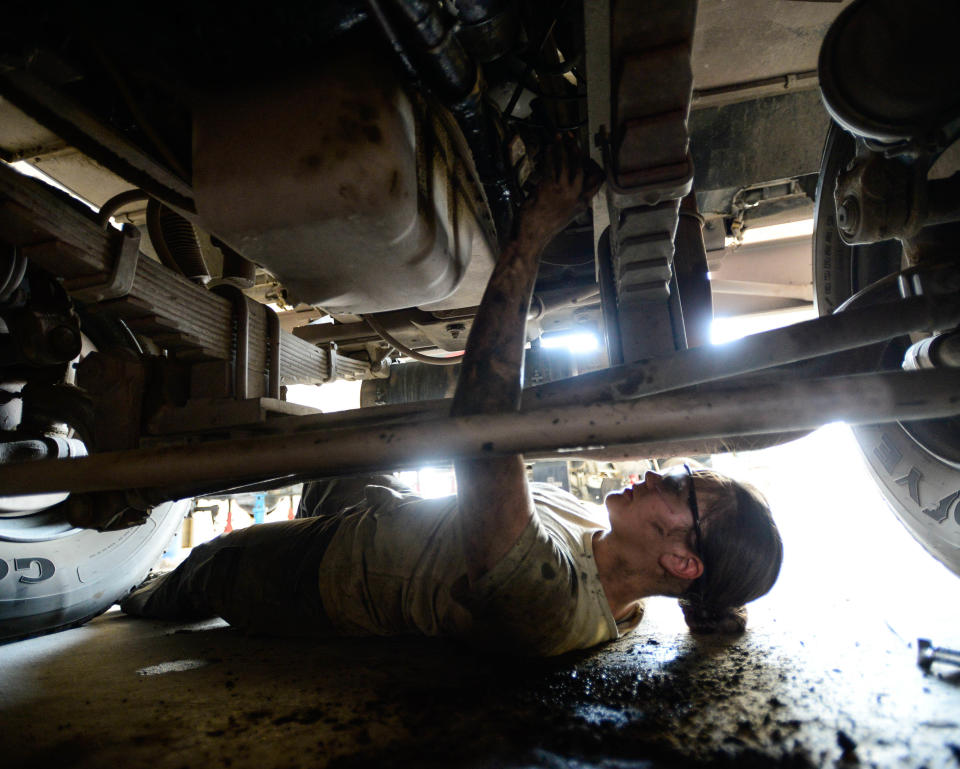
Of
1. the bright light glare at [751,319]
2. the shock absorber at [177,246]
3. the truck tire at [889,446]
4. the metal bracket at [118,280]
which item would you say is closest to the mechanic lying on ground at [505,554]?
the truck tire at [889,446]

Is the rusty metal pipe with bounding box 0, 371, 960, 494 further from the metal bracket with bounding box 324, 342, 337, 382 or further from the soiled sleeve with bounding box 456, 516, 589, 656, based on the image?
the metal bracket with bounding box 324, 342, 337, 382

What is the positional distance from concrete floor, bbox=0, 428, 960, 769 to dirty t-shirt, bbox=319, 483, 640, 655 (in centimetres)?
7

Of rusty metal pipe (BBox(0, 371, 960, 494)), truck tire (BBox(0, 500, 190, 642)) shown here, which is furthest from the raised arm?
truck tire (BBox(0, 500, 190, 642))

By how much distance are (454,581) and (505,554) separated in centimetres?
26

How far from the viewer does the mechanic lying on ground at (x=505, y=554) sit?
3.09ft

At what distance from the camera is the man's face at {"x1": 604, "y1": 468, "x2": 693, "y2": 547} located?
140 cm

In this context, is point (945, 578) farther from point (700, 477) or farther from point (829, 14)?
point (829, 14)

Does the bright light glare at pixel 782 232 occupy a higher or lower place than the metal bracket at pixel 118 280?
higher

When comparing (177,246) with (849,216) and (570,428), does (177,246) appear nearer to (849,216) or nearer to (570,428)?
(570,428)

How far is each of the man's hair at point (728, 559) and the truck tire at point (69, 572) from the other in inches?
66.6

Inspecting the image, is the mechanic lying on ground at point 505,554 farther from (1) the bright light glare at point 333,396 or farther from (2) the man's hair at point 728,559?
(1) the bright light glare at point 333,396

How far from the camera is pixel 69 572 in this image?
1.63 m

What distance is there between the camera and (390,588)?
139cm

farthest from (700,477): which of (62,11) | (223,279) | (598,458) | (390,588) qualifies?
(62,11)
